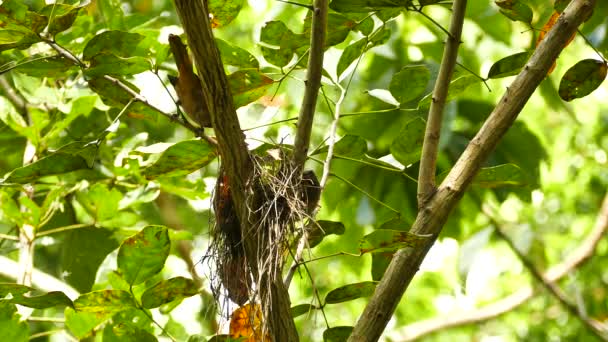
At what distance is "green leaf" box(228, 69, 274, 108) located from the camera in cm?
81

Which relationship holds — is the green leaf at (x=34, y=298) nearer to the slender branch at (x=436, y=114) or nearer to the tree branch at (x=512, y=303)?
the slender branch at (x=436, y=114)

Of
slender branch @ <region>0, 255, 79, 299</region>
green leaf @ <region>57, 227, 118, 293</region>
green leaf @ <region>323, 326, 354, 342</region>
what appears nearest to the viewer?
green leaf @ <region>323, 326, 354, 342</region>

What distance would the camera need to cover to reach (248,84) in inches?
32.5

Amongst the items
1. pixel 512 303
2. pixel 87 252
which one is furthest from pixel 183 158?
pixel 512 303

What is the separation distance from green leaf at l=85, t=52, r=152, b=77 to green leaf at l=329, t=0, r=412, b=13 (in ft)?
0.61

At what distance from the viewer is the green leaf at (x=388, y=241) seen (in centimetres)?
73

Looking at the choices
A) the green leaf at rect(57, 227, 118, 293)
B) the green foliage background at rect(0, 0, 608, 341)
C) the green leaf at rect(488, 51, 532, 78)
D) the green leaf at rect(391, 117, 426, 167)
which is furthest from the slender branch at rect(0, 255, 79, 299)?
the green leaf at rect(488, 51, 532, 78)

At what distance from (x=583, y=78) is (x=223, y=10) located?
376mm

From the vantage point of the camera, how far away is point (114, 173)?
125 centimetres

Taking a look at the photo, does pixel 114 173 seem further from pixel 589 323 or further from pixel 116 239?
pixel 589 323

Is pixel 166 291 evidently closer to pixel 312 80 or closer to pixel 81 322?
pixel 81 322

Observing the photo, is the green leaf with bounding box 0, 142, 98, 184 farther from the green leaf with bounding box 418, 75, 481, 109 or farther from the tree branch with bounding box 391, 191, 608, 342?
the tree branch with bounding box 391, 191, 608, 342

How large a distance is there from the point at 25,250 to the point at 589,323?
1471mm

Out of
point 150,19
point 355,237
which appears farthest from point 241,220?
point 355,237
